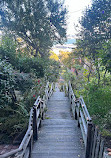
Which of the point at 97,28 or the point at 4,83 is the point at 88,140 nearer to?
the point at 4,83

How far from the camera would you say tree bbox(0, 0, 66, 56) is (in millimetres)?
10008

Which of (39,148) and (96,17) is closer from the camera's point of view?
(39,148)

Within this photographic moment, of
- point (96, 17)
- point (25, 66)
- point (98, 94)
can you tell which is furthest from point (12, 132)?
point (96, 17)

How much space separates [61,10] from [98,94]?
31.4 feet

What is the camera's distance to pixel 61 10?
11.1 meters

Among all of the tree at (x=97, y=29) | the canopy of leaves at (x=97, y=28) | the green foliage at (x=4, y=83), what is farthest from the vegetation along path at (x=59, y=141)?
the canopy of leaves at (x=97, y=28)

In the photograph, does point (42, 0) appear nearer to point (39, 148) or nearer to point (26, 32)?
point (26, 32)

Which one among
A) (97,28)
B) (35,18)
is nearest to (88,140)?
(97,28)

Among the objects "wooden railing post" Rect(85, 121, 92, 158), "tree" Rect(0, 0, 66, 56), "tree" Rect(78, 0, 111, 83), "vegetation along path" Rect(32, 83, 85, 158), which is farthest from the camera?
"tree" Rect(0, 0, 66, 56)

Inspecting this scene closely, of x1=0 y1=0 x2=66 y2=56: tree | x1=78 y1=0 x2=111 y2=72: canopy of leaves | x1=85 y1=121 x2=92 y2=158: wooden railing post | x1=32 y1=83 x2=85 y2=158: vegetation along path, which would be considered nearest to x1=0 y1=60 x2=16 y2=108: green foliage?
x1=32 y1=83 x2=85 y2=158: vegetation along path

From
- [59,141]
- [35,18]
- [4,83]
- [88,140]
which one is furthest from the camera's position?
[35,18]

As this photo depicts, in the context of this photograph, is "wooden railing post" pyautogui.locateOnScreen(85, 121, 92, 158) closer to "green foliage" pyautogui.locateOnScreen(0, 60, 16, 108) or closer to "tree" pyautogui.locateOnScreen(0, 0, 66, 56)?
"green foliage" pyautogui.locateOnScreen(0, 60, 16, 108)

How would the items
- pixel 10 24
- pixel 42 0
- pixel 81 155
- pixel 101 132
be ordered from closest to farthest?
pixel 101 132, pixel 81 155, pixel 42 0, pixel 10 24

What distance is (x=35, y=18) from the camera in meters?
10.3
